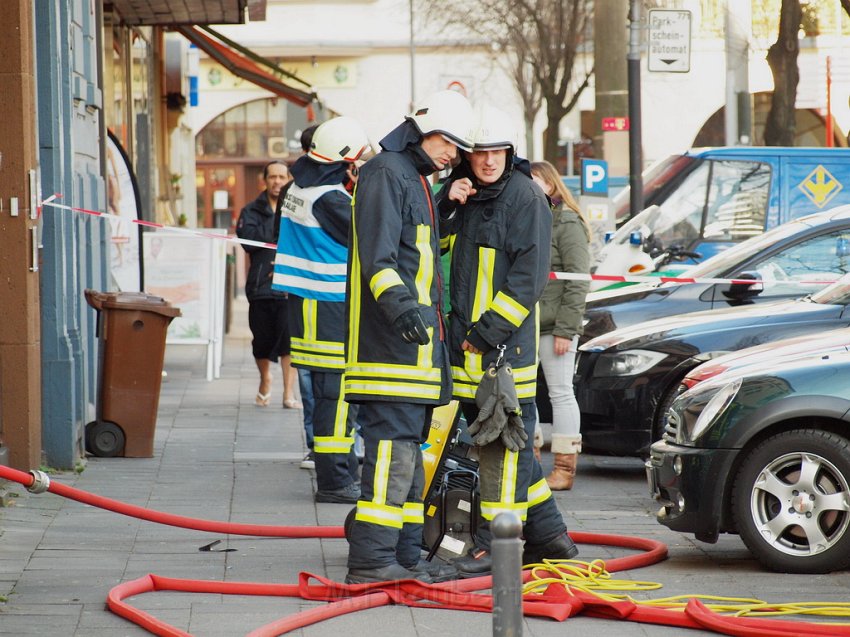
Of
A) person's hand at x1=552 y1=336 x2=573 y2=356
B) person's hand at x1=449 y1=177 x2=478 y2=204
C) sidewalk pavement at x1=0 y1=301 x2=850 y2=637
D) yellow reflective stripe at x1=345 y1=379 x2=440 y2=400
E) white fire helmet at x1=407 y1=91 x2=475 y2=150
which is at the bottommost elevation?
sidewalk pavement at x1=0 y1=301 x2=850 y2=637

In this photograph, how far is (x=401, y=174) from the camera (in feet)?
20.6

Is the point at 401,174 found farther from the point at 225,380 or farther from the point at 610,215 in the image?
the point at 610,215

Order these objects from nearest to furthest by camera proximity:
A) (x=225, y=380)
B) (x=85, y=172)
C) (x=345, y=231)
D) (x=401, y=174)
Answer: (x=401, y=174)
(x=345, y=231)
(x=85, y=172)
(x=225, y=380)

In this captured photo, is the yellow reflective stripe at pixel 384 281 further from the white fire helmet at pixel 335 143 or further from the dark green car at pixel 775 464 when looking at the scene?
the white fire helmet at pixel 335 143

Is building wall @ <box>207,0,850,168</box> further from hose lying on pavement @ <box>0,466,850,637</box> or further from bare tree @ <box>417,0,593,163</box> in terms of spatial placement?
hose lying on pavement @ <box>0,466,850,637</box>

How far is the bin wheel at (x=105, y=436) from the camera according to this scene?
33.2 feet

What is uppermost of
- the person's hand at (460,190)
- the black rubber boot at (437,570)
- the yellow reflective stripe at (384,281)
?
the person's hand at (460,190)

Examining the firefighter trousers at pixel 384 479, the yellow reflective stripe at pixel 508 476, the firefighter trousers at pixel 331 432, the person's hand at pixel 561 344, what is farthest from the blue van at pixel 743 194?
the firefighter trousers at pixel 384 479

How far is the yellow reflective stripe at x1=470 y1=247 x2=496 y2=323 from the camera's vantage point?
21.6 feet

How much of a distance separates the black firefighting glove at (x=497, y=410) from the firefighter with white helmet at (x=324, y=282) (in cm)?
204

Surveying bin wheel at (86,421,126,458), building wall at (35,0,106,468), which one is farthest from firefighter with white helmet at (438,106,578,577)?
bin wheel at (86,421,126,458)

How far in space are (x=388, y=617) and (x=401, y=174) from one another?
1.70 m

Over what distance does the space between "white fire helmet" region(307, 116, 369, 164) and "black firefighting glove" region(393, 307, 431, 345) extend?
2.76 meters

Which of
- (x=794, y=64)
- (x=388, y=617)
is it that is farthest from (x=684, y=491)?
(x=794, y=64)
